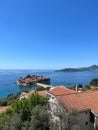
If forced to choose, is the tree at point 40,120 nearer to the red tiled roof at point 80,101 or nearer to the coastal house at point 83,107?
the coastal house at point 83,107

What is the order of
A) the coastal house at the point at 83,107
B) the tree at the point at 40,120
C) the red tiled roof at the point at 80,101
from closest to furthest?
the tree at the point at 40,120, the coastal house at the point at 83,107, the red tiled roof at the point at 80,101

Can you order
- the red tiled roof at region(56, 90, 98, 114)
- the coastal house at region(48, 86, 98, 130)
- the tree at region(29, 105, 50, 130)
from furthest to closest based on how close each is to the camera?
the red tiled roof at region(56, 90, 98, 114) < the coastal house at region(48, 86, 98, 130) < the tree at region(29, 105, 50, 130)

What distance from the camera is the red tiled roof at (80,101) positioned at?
22211 mm

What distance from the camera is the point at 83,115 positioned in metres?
22.0

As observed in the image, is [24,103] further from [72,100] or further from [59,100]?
[72,100]

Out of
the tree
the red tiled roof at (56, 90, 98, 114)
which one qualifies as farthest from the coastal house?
the tree

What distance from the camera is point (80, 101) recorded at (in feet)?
77.7

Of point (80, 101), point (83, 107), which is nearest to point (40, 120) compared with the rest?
point (83, 107)

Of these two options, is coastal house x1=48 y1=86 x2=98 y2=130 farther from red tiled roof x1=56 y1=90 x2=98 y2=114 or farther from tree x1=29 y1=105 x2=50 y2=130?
tree x1=29 y1=105 x2=50 y2=130

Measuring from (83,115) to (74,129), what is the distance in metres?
6.65

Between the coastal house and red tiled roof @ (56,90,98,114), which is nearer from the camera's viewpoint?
the coastal house

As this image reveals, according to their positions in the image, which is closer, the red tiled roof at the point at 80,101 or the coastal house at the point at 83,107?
the coastal house at the point at 83,107

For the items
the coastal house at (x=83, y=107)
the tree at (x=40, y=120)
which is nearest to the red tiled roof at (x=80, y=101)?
the coastal house at (x=83, y=107)

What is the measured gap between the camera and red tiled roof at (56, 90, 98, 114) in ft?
72.9
